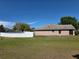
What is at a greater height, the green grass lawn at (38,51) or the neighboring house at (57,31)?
the neighboring house at (57,31)

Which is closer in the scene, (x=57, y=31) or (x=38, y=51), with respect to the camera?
(x=38, y=51)

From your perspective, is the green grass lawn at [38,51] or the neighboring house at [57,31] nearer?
the green grass lawn at [38,51]

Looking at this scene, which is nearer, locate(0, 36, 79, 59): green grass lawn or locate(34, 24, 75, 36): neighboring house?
locate(0, 36, 79, 59): green grass lawn

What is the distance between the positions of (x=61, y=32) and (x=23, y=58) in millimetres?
44857

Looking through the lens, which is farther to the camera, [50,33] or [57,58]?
[50,33]

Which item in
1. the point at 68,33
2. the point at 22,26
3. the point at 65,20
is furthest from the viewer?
the point at 65,20

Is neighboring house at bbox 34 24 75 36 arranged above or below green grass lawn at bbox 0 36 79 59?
above

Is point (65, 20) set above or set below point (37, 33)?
above

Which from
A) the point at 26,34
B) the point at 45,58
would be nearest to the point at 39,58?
the point at 45,58

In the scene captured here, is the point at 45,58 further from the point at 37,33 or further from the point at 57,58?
the point at 37,33

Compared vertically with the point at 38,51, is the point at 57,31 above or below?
above

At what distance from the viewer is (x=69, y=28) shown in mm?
56031

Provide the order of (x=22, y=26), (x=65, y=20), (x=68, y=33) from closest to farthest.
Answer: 1. (x=68, y=33)
2. (x=22, y=26)
3. (x=65, y=20)

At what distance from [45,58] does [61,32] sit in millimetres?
44469
